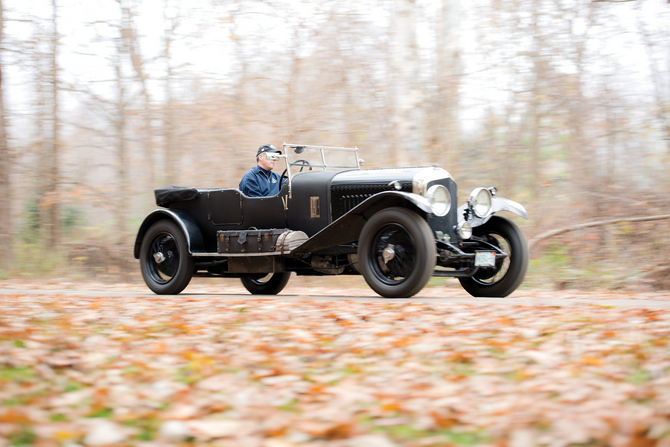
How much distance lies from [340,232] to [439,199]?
1.08 m

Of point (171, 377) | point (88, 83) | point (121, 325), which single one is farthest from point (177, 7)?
point (171, 377)

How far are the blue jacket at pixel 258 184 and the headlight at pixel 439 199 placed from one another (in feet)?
7.15

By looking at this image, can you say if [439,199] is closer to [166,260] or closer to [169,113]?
[166,260]

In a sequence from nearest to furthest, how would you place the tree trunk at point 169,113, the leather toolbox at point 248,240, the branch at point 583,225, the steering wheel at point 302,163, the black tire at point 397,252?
the black tire at point 397,252, the leather toolbox at point 248,240, the steering wheel at point 302,163, the branch at point 583,225, the tree trunk at point 169,113

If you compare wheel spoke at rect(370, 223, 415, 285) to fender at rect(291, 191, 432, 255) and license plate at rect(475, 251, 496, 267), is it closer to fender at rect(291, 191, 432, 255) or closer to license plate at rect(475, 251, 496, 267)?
fender at rect(291, 191, 432, 255)

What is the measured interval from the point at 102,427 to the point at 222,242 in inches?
206

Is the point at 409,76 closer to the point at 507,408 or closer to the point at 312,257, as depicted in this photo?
the point at 312,257

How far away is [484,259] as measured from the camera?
6352 mm

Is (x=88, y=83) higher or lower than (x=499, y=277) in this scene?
higher

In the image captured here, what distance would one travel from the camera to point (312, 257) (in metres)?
7.27

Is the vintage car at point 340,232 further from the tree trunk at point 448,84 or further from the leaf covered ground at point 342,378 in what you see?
the tree trunk at point 448,84

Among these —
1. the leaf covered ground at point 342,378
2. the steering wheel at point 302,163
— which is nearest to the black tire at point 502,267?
the leaf covered ground at point 342,378

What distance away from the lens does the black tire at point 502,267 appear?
264 inches

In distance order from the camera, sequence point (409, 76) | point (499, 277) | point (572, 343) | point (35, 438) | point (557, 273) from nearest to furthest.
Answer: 1. point (35, 438)
2. point (572, 343)
3. point (499, 277)
4. point (557, 273)
5. point (409, 76)
